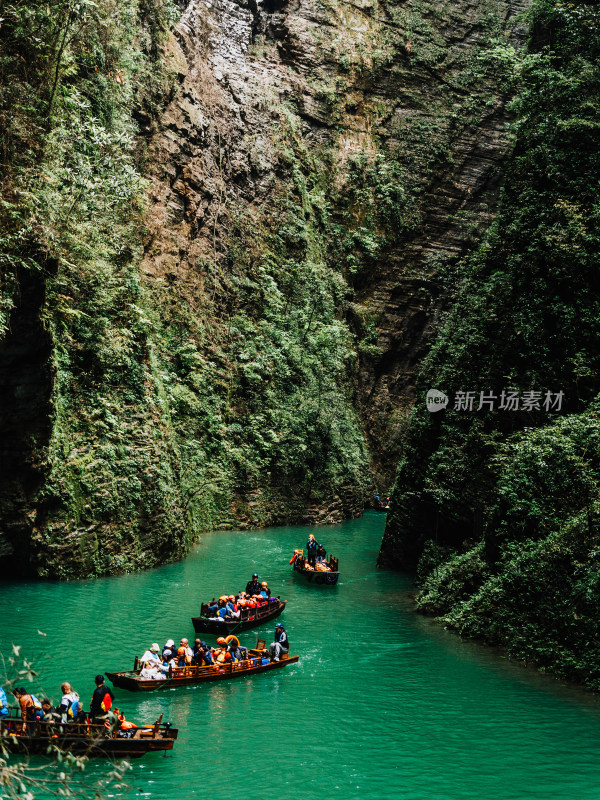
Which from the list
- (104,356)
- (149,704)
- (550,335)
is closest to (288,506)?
(104,356)

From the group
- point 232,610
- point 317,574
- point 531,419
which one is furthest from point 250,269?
point 232,610

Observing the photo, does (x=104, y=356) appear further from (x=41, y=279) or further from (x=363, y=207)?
(x=363, y=207)

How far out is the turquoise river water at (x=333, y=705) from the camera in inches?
456

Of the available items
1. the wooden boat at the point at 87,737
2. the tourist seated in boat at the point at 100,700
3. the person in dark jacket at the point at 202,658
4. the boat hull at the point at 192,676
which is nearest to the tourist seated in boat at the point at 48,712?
the wooden boat at the point at 87,737

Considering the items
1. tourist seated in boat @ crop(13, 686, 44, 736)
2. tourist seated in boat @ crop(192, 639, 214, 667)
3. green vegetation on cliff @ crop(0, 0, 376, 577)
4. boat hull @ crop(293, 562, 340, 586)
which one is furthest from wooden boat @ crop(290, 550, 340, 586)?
tourist seated in boat @ crop(13, 686, 44, 736)

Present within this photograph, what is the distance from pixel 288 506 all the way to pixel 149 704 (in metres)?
23.4

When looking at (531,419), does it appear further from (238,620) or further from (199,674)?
(199,674)

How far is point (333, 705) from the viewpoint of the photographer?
14.9m

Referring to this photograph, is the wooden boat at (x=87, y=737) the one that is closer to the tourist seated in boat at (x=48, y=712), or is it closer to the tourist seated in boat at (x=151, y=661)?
the tourist seated in boat at (x=48, y=712)

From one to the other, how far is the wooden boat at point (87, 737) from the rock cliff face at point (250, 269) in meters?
10.5

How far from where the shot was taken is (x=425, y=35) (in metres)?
53.6

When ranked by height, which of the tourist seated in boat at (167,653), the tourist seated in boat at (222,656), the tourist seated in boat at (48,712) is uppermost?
the tourist seated in boat at (48,712)

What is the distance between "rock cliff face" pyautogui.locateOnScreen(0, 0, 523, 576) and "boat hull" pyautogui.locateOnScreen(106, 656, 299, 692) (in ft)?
26.2

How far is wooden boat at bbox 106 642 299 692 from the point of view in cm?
1451
